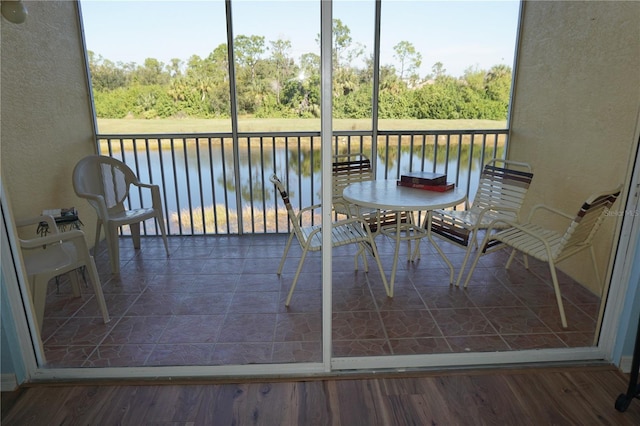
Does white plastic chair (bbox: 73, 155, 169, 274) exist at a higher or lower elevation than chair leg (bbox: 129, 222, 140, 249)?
higher

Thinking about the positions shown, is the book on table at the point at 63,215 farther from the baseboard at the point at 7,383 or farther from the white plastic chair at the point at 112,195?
the baseboard at the point at 7,383

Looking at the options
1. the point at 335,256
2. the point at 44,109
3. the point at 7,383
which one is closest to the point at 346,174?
the point at 335,256

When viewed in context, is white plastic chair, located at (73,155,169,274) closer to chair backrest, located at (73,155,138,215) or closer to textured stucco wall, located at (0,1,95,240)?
chair backrest, located at (73,155,138,215)

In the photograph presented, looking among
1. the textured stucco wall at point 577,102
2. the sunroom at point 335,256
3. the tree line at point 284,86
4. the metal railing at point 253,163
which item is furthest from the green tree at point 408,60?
the textured stucco wall at point 577,102

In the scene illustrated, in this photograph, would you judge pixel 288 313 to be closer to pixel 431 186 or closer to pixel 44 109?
pixel 431 186

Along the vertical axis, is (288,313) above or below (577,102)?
below

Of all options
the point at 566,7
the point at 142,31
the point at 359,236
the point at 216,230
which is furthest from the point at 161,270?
the point at 566,7

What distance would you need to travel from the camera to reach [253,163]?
12.9 ft

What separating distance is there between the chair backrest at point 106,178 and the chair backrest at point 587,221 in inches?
127

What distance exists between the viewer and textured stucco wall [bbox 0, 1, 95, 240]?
105 inches

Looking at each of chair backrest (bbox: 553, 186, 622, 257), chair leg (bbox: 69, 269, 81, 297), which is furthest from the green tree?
chair leg (bbox: 69, 269, 81, 297)

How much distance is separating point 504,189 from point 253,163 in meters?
2.28

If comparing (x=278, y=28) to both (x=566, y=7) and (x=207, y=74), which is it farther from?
(x=566, y=7)

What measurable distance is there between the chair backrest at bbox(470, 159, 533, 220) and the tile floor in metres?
0.47
